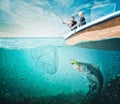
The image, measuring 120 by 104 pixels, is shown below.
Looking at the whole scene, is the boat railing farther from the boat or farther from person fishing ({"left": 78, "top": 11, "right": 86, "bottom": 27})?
the boat

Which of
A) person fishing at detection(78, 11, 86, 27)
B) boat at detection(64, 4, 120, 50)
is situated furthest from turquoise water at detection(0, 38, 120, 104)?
person fishing at detection(78, 11, 86, 27)

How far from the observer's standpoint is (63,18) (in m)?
3.64

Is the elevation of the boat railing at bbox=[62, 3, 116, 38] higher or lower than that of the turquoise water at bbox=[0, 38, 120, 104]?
higher

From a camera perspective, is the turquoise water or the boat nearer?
the boat

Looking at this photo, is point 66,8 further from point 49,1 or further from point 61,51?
Answer: point 61,51

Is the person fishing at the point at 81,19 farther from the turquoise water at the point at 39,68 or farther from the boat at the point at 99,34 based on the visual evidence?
the turquoise water at the point at 39,68

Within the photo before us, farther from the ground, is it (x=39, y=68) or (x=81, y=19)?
(x=81, y=19)

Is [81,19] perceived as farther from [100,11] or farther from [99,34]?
[99,34]

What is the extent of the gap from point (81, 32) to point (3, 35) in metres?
1.14

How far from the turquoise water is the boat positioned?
6.3 inches

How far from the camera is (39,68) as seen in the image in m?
3.47

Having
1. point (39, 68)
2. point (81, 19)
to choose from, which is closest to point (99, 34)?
point (81, 19)

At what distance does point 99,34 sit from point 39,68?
3.31 ft

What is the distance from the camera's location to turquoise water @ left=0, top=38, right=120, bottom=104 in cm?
340
